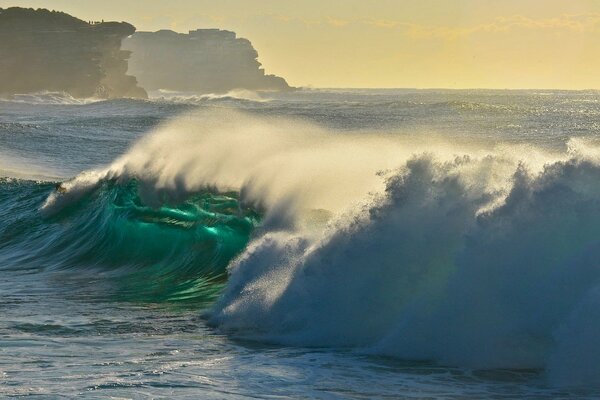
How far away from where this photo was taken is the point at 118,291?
44.5ft

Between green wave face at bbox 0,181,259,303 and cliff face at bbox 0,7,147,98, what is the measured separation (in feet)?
297

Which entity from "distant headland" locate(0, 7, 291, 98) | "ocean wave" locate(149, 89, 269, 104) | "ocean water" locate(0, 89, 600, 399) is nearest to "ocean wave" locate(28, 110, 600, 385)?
"ocean water" locate(0, 89, 600, 399)

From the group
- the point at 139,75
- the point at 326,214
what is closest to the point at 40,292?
the point at 326,214

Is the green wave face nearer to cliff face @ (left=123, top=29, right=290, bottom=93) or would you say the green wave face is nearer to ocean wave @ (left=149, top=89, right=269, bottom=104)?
ocean wave @ (left=149, top=89, right=269, bottom=104)

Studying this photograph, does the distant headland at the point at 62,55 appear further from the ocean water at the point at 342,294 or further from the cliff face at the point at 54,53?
the ocean water at the point at 342,294

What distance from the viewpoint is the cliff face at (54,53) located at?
108 m

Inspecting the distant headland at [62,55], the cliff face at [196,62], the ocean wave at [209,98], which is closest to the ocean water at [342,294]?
the ocean wave at [209,98]

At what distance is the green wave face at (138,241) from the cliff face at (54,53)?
9045cm

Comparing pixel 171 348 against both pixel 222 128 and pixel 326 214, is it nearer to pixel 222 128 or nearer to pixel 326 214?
pixel 326 214

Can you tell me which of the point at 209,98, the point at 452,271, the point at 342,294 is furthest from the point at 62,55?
the point at 452,271

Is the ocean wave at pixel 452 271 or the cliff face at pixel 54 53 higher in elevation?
the cliff face at pixel 54 53

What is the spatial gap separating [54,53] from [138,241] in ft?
323

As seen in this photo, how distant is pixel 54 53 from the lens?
111 m

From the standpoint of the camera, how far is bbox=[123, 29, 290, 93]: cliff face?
18625 centimetres
